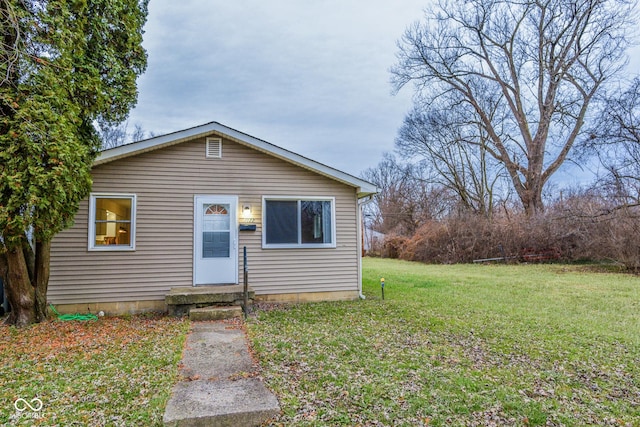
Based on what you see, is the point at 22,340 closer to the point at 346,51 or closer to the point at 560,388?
the point at 560,388

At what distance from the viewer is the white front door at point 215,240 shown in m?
7.10

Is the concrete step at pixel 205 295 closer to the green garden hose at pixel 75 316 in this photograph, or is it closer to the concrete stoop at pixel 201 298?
the concrete stoop at pixel 201 298

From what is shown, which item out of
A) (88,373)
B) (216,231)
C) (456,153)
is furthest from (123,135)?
(88,373)

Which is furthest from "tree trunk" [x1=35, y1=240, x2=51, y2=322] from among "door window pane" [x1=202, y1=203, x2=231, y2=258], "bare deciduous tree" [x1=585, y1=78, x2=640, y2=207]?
"bare deciduous tree" [x1=585, y1=78, x2=640, y2=207]

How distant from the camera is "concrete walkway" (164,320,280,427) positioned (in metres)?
2.73

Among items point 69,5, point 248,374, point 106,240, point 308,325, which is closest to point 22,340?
point 106,240

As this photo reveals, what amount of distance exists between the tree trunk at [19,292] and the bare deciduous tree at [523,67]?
20.0 meters

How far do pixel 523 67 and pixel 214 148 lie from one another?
62.5ft

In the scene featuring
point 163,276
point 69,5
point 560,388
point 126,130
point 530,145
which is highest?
point 126,130

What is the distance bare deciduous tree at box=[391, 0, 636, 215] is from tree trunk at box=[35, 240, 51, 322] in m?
19.7

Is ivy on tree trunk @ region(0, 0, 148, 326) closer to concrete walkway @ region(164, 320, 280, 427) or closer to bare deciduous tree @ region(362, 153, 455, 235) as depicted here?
concrete walkway @ region(164, 320, 280, 427)

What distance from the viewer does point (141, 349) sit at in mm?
4469

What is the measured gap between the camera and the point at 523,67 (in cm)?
1962

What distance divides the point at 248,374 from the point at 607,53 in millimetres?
20246
